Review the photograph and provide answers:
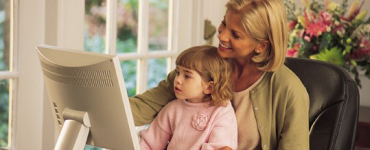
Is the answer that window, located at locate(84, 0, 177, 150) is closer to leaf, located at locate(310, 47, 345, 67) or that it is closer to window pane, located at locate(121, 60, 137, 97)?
window pane, located at locate(121, 60, 137, 97)

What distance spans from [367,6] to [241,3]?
1722 mm

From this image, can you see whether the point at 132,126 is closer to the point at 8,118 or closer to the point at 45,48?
the point at 45,48

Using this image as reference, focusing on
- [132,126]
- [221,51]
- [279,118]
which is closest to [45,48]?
[132,126]

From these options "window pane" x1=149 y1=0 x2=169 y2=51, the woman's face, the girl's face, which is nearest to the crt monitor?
the girl's face

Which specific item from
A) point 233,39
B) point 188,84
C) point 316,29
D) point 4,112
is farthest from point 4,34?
point 316,29

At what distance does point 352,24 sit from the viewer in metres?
3.30

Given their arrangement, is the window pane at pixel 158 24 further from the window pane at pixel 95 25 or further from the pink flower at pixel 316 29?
the pink flower at pixel 316 29

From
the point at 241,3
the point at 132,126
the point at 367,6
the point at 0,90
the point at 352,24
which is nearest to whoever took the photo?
the point at 132,126

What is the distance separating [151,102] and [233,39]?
0.39 meters

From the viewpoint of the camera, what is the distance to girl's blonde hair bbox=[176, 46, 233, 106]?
2.11m

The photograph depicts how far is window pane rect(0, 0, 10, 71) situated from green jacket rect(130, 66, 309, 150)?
49 centimetres

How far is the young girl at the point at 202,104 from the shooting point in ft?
6.94

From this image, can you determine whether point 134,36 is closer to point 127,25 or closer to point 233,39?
point 127,25

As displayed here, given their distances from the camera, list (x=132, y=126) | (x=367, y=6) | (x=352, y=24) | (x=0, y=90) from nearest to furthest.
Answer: (x=132, y=126), (x=0, y=90), (x=352, y=24), (x=367, y=6)
